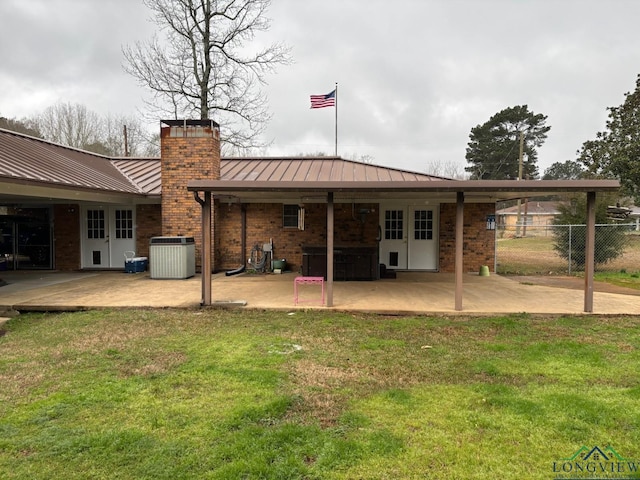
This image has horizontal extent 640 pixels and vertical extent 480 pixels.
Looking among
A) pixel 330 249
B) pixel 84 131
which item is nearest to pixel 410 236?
pixel 330 249

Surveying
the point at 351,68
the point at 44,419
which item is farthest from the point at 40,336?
the point at 351,68

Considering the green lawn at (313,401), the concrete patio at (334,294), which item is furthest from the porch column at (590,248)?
the green lawn at (313,401)

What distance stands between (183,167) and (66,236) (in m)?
4.77

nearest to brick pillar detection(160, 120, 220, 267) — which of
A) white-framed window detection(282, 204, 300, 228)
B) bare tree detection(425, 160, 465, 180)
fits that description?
white-framed window detection(282, 204, 300, 228)

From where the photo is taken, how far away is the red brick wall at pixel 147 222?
12.2 meters

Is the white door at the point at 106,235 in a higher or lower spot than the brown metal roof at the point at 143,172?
lower

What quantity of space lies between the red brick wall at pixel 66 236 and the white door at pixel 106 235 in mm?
212

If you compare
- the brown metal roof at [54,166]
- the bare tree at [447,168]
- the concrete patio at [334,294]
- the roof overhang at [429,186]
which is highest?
the bare tree at [447,168]

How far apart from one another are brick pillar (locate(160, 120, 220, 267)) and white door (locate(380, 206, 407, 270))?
514cm

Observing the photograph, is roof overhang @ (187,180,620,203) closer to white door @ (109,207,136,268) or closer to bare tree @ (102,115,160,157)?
white door @ (109,207,136,268)

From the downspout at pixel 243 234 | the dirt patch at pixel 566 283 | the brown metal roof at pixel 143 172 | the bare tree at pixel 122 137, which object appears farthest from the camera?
the bare tree at pixel 122 137

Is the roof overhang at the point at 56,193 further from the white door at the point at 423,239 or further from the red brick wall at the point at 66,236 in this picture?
the white door at the point at 423,239

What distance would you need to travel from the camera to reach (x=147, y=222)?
40.1 ft

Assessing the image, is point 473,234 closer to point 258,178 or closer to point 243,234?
point 258,178
